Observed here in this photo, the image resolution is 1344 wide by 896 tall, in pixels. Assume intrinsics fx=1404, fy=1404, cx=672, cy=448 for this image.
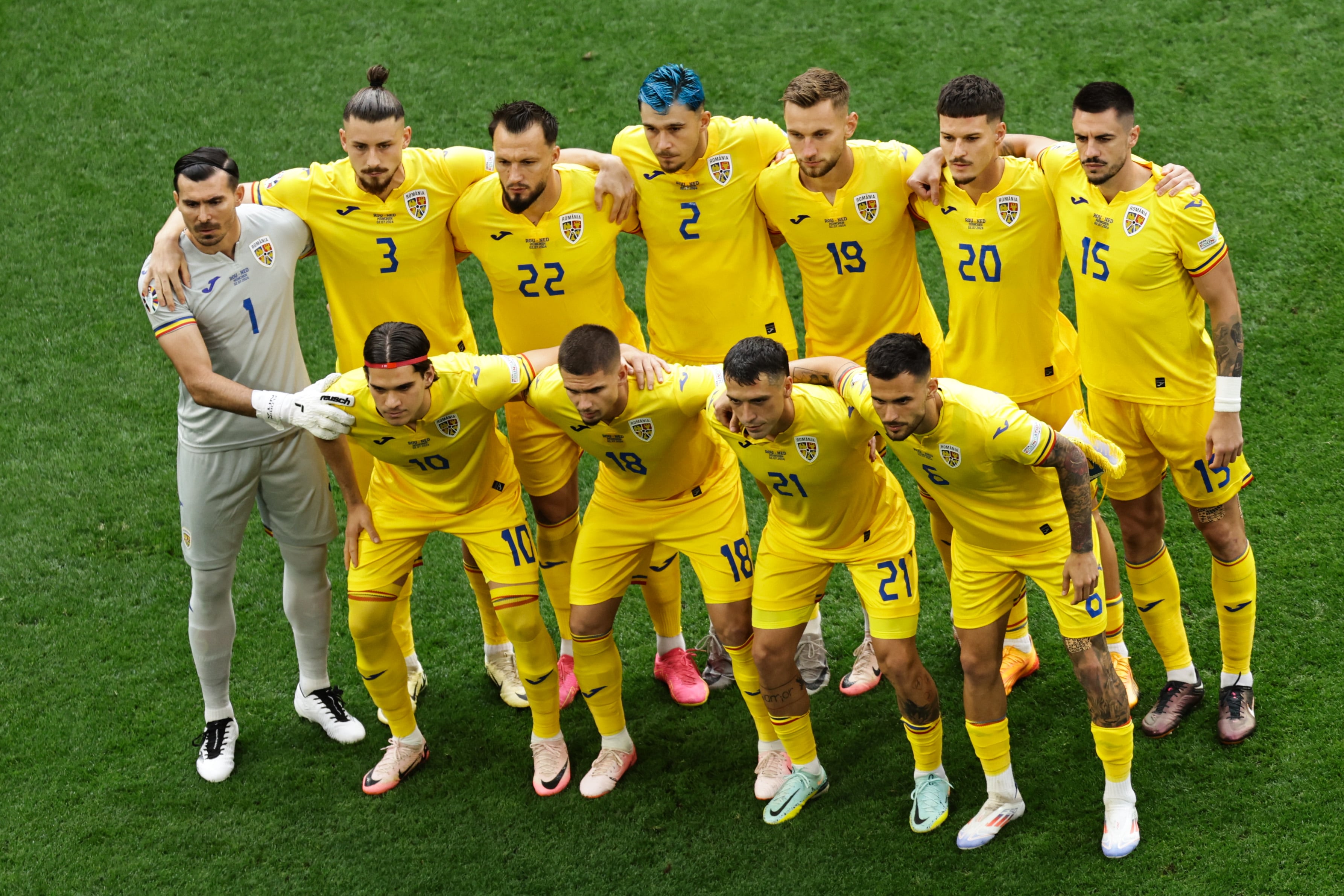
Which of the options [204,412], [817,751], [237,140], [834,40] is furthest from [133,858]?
[834,40]

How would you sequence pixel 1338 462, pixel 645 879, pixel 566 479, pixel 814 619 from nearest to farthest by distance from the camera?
pixel 645 879 → pixel 566 479 → pixel 814 619 → pixel 1338 462

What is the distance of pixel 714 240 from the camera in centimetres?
636

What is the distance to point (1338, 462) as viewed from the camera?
7.71 metres

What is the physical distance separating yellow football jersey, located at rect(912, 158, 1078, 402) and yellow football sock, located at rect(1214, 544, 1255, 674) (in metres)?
1.11

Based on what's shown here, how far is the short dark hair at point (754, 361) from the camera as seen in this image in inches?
210

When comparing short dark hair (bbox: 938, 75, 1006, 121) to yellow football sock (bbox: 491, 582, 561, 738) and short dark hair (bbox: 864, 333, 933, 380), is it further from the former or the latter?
yellow football sock (bbox: 491, 582, 561, 738)

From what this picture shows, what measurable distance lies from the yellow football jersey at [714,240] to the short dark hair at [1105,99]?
4.66ft

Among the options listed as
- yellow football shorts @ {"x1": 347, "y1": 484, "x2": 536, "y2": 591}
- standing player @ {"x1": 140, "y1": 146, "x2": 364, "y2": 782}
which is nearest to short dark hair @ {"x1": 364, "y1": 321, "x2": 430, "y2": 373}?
standing player @ {"x1": 140, "y1": 146, "x2": 364, "y2": 782}

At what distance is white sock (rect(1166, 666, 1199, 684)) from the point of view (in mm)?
6531

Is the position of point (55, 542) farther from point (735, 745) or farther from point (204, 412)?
point (735, 745)

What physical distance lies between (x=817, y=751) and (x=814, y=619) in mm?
770

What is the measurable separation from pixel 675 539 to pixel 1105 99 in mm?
2573

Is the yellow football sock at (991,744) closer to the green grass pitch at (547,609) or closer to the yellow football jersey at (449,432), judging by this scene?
the green grass pitch at (547,609)

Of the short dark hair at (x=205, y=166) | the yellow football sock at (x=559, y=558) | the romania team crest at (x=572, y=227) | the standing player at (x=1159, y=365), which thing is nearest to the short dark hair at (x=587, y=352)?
the romania team crest at (x=572, y=227)
